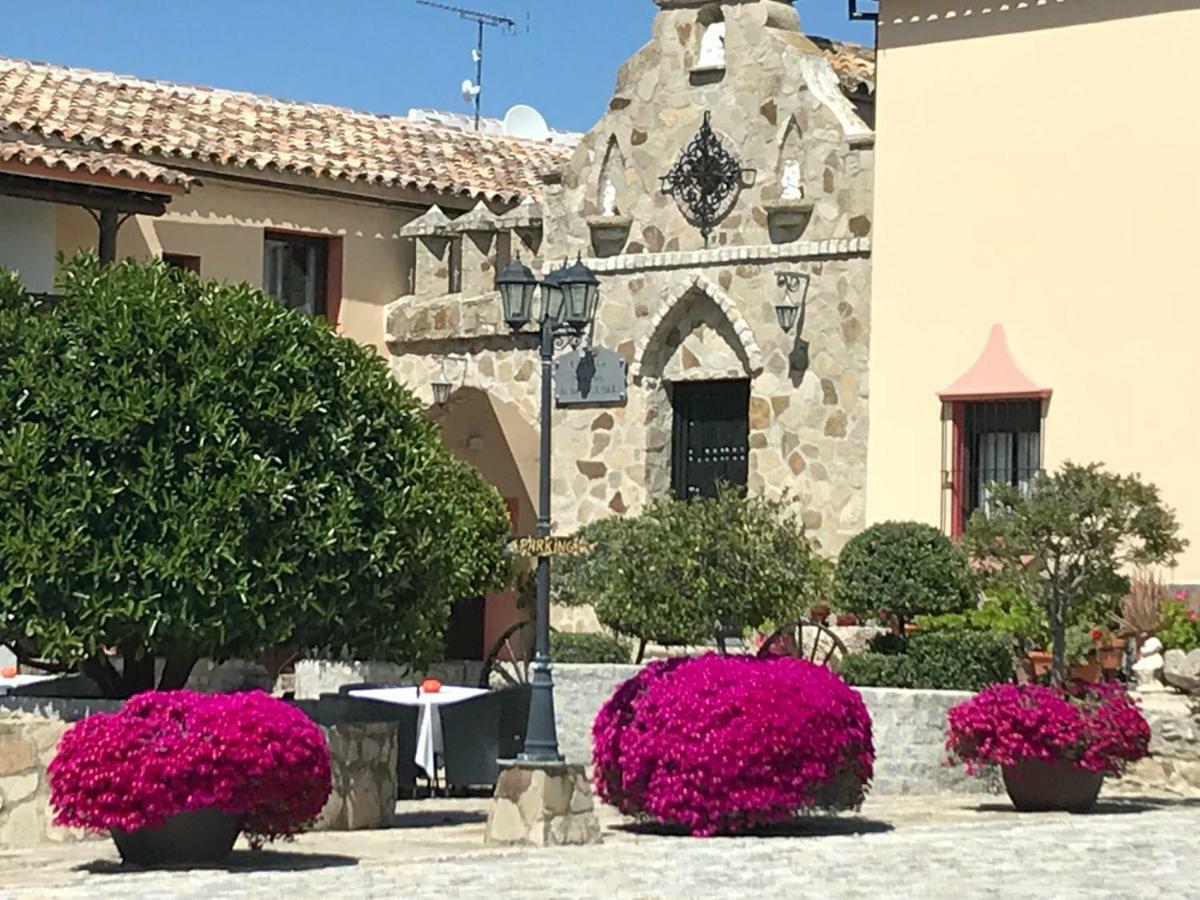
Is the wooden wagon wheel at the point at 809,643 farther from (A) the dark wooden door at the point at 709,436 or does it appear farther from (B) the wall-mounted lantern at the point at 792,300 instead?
(B) the wall-mounted lantern at the point at 792,300

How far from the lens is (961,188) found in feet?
78.9

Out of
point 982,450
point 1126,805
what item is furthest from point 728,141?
point 1126,805

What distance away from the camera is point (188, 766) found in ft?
46.5

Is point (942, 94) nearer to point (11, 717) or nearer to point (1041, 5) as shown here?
point (1041, 5)

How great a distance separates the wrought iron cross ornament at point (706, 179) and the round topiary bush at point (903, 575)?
197 inches

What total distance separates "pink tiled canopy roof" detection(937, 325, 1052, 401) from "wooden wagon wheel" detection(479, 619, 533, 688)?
4.57 metres

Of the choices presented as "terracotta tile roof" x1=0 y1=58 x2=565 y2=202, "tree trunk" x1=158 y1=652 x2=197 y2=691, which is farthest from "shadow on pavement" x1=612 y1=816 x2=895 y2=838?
"terracotta tile roof" x1=0 y1=58 x2=565 y2=202

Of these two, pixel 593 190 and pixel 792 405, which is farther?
pixel 593 190

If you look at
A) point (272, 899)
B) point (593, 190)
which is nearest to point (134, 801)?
point (272, 899)

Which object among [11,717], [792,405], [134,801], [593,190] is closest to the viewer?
[134,801]

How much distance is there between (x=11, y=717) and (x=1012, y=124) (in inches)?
442

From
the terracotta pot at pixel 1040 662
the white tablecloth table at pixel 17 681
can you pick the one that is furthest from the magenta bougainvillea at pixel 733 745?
the white tablecloth table at pixel 17 681

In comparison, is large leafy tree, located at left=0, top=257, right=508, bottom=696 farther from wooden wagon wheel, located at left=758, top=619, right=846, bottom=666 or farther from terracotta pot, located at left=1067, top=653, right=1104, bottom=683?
terracotta pot, located at left=1067, top=653, right=1104, bottom=683

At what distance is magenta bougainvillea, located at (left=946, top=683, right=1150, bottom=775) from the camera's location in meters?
18.0
